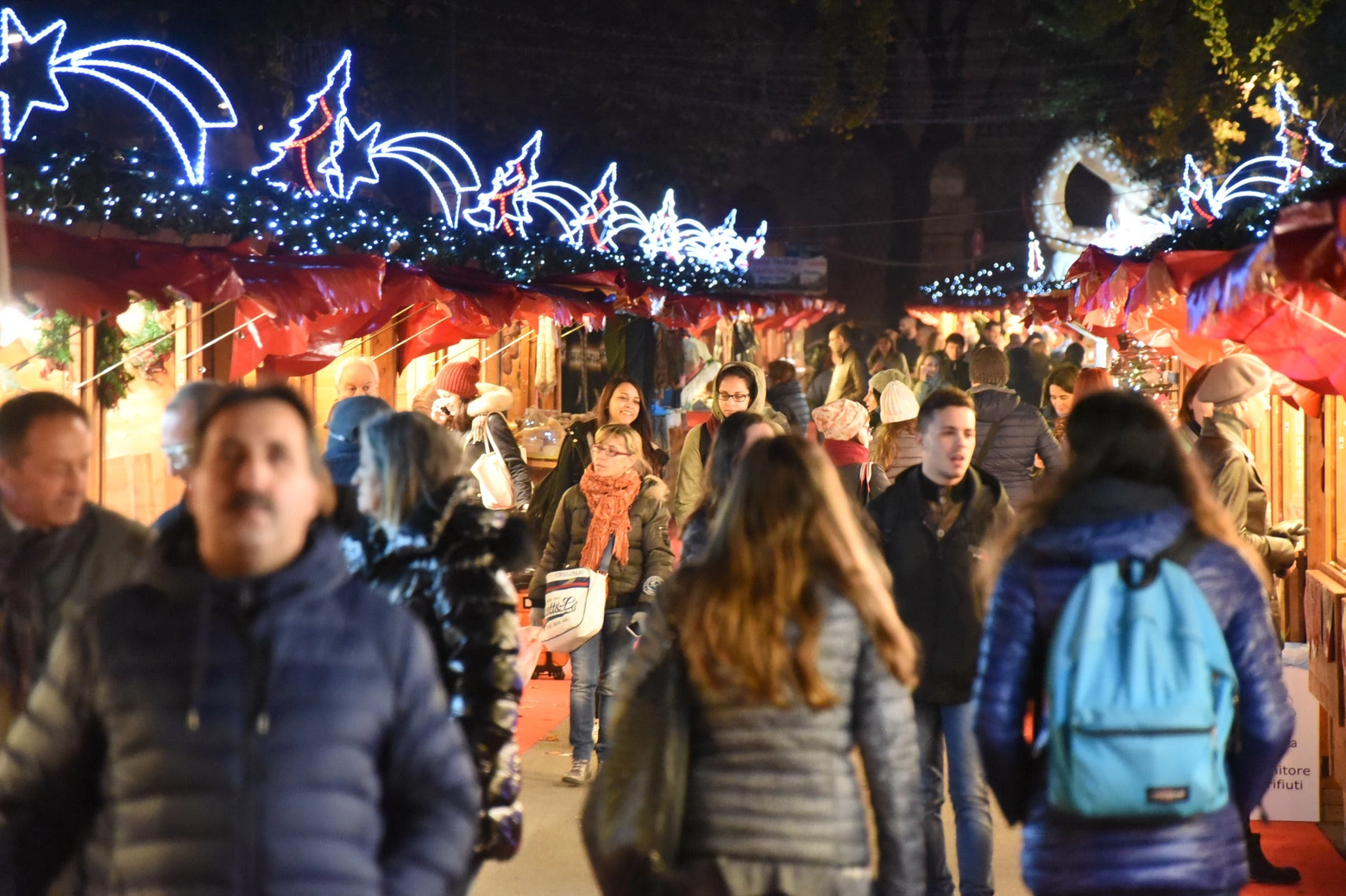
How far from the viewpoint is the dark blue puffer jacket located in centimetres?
334

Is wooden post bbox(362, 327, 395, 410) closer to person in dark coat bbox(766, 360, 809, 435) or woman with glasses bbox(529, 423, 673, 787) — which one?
person in dark coat bbox(766, 360, 809, 435)

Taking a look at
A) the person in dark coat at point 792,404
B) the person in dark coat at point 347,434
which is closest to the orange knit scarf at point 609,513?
the person in dark coat at point 347,434

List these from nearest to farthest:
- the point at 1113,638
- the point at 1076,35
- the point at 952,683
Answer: the point at 1113,638 → the point at 952,683 → the point at 1076,35

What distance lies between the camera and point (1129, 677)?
3316 millimetres

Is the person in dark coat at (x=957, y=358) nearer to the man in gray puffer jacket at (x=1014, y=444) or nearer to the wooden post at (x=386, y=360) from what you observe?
the wooden post at (x=386, y=360)

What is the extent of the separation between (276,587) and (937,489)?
345cm

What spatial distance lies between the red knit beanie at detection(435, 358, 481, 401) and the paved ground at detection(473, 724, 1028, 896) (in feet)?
10.4

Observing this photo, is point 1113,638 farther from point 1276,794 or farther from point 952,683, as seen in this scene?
point 1276,794

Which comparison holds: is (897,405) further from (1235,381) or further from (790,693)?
(790,693)

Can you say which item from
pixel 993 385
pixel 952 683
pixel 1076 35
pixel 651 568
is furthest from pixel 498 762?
pixel 1076 35

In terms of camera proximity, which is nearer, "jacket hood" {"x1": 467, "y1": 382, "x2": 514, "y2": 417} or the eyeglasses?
the eyeglasses

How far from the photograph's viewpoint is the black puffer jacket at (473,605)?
12.6 feet

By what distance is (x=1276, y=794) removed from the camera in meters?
7.39

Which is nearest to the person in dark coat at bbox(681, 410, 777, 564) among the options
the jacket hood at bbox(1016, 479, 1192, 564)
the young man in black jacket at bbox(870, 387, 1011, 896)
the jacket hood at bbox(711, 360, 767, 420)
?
the young man in black jacket at bbox(870, 387, 1011, 896)
